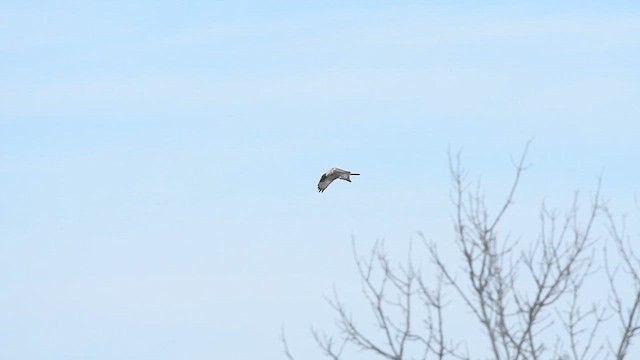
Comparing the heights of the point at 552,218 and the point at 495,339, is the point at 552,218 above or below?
above

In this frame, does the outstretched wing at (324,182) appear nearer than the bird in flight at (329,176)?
No

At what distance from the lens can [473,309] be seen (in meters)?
13.8

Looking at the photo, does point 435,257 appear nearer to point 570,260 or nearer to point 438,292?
point 438,292

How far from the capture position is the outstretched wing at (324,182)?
74.6ft

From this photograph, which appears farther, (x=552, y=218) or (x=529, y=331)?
(x=552, y=218)

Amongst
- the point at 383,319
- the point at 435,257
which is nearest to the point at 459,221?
the point at 435,257

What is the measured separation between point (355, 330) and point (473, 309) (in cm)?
132

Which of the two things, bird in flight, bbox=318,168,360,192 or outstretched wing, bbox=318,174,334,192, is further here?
outstretched wing, bbox=318,174,334,192

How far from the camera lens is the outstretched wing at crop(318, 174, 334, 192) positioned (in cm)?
2273

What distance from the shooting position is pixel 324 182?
75.0 feet

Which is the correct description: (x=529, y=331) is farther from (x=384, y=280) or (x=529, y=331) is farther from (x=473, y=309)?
(x=384, y=280)

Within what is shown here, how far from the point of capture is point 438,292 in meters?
14.1

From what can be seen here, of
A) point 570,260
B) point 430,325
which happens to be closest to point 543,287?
point 570,260

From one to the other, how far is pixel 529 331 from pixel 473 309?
0.63 metres
